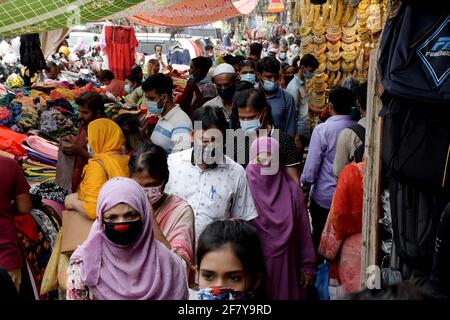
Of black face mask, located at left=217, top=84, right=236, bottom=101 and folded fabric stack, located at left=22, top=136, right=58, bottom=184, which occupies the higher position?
black face mask, located at left=217, top=84, right=236, bottom=101

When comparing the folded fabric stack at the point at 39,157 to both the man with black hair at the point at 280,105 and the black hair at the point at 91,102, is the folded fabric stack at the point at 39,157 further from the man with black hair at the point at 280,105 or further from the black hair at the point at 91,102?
the man with black hair at the point at 280,105

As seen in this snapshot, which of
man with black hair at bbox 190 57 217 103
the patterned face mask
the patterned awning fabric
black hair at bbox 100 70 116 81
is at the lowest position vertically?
black hair at bbox 100 70 116 81

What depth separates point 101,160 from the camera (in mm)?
4059

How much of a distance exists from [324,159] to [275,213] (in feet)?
4.40

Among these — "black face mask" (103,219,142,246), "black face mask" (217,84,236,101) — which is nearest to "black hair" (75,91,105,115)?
"black face mask" (217,84,236,101)

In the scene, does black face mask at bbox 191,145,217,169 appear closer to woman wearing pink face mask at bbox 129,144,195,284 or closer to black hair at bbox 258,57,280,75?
woman wearing pink face mask at bbox 129,144,195,284

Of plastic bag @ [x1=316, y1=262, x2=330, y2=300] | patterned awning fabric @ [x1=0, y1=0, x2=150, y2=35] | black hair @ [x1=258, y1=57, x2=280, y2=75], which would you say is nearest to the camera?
plastic bag @ [x1=316, y1=262, x2=330, y2=300]

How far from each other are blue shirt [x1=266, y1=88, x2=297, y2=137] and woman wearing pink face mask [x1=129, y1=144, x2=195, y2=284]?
9.29 feet

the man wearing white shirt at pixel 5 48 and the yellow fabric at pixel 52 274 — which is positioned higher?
the yellow fabric at pixel 52 274

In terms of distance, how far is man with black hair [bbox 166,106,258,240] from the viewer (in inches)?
144

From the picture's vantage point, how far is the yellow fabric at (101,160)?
391 cm

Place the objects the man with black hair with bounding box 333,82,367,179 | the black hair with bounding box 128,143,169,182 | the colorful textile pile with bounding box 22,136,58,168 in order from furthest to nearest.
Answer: the colorful textile pile with bounding box 22,136,58,168
the man with black hair with bounding box 333,82,367,179
the black hair with bounding box 128,143,169,182

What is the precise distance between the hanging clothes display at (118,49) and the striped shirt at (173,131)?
7.90 meters

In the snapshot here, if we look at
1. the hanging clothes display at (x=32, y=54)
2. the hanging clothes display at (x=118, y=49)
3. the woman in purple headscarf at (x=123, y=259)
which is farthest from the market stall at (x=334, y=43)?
the woman in purple headscarf at (x=123, y=259)
